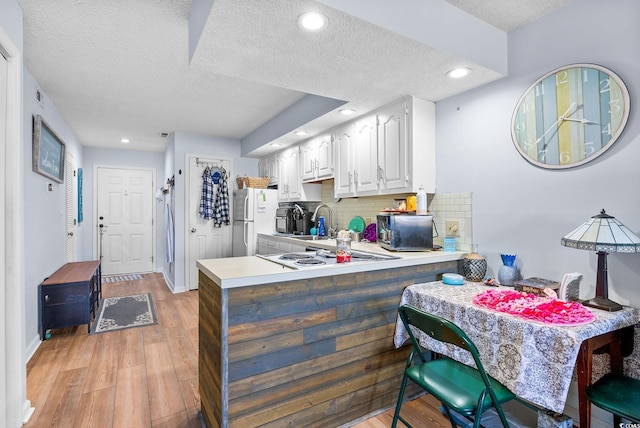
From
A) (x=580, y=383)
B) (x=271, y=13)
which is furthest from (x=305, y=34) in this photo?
(x=580, y=383)

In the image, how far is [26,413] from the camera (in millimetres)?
1911

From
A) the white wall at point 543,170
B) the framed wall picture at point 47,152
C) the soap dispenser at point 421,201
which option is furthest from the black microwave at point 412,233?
the framed wall picture at point 47,152

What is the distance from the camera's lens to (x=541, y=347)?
4.50 ft

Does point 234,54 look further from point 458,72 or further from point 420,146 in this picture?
point 420,146

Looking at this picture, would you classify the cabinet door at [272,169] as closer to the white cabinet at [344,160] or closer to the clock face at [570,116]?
the white cabinet at [344,160]

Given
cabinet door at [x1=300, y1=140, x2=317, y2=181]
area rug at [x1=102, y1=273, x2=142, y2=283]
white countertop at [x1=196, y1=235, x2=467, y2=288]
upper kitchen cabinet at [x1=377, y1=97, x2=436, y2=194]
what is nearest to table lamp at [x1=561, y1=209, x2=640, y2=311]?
white countertop at [x1=196, y1=235, x2=467, y2=288]

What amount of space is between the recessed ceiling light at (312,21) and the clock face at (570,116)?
56.8 inches

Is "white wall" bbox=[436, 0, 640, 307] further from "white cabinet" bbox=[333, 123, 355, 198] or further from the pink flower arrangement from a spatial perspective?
"white cabinet" bbox=[333, 123, 355, 198]

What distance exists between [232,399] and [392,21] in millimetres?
2033

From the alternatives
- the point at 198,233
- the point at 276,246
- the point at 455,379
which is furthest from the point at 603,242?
the point at 198,233

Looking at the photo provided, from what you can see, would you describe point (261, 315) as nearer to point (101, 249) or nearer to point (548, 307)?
point (548, 307)

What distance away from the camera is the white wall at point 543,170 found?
1695mm

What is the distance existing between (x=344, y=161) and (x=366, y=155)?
1.14ft

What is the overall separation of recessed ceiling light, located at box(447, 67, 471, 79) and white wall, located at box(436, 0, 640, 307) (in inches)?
11.6
